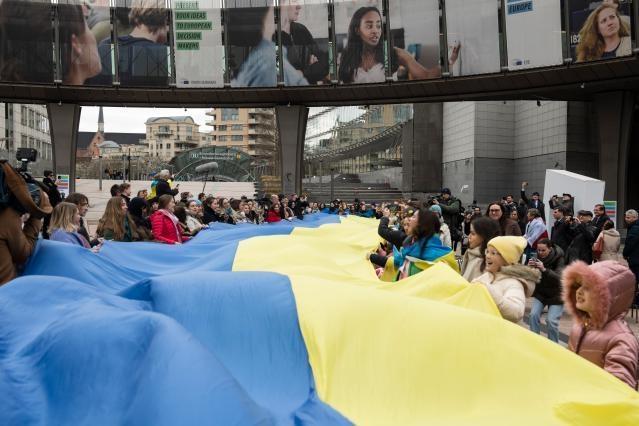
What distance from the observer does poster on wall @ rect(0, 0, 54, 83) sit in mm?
29000

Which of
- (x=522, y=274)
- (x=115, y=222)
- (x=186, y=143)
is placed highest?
(x=186, y=143)

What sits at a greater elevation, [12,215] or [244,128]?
[244,128]

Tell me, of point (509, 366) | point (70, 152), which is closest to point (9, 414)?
point (509, 366)

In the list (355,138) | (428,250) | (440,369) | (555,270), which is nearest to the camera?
(440,369)

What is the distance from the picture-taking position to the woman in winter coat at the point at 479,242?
6.05 m

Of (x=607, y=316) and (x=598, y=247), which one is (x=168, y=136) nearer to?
(x=598, y=247)

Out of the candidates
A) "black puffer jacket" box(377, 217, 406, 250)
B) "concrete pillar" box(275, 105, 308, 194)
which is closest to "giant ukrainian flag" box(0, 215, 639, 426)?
"black puffer jacket" box(377, 217, 406, 250)

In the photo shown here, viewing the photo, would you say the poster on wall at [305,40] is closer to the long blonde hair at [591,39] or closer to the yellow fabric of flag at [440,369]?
the long blonde hair at [591,39]

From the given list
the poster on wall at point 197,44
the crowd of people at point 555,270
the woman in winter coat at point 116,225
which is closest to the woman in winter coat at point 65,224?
the woman in winter coat at point 116,225

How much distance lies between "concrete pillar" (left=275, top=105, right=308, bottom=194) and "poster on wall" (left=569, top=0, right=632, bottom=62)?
44.3ft

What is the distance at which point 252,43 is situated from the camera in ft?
101

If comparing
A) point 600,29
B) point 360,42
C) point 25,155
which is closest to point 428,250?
point 25,155

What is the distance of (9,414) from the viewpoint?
294 centimetres

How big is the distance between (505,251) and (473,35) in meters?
24.5
